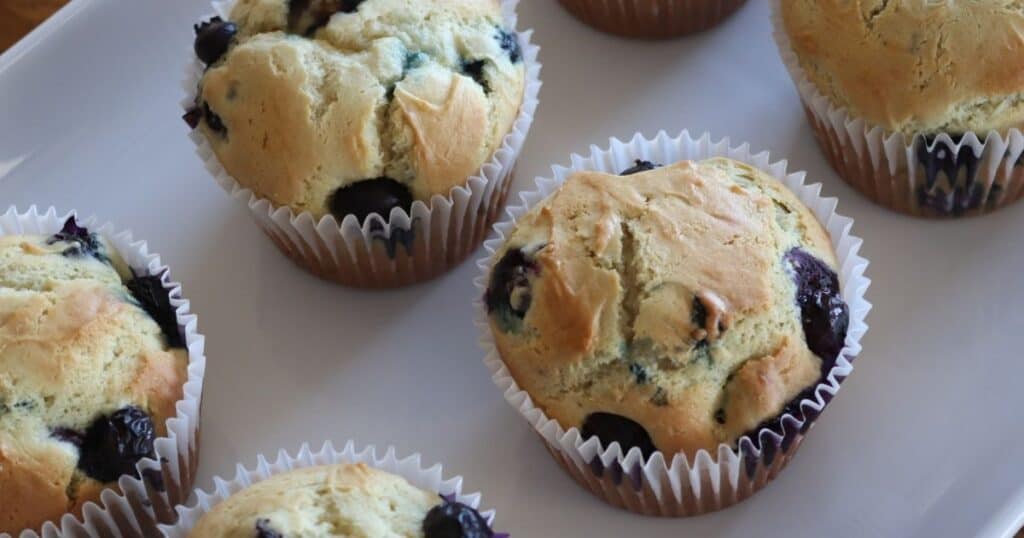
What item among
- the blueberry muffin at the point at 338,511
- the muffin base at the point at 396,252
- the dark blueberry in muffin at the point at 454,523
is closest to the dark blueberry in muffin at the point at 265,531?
the blueberry muffin at the point at 338,511

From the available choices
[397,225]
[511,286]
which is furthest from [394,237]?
[511,286]

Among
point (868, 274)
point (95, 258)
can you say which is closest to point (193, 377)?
point (95, 258)

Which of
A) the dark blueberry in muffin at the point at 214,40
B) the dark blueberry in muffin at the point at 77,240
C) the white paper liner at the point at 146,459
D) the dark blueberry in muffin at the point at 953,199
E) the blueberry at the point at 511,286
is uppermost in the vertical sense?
the dark blueberry in muffin at the point at 214,40

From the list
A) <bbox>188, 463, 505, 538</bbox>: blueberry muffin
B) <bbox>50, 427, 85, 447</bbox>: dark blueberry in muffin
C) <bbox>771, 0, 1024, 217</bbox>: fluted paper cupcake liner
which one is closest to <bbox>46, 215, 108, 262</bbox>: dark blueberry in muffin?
<bbox>50, 427, 85, 447</bbox>: dark blueberry in muffin

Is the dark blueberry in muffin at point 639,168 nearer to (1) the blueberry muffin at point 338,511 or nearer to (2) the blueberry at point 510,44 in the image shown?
(2) the blueberry at point 510,44

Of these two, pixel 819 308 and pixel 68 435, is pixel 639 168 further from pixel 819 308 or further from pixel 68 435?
pixel 68 435

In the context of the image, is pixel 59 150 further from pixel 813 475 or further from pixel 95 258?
pixel 813 475
